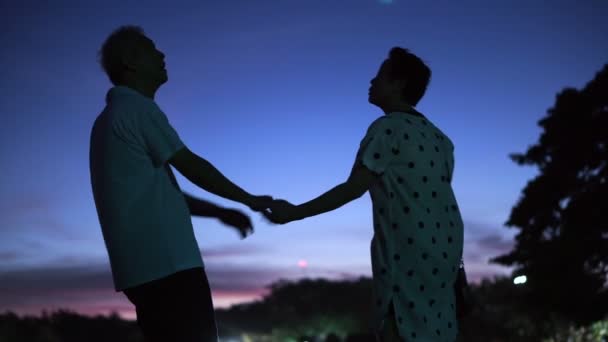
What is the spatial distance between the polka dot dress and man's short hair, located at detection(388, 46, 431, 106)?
0.32 meters

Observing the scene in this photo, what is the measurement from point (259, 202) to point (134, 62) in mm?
888

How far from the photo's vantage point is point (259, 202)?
2998 mm

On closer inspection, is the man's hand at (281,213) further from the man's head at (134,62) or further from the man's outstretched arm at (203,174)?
the man's head at (134,62)

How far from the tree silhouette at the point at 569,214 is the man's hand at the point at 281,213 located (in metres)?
16.3

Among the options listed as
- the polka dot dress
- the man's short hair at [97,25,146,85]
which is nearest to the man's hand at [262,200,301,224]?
the polka dot dress

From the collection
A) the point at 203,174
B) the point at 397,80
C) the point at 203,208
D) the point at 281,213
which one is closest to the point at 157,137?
the point at 203,174

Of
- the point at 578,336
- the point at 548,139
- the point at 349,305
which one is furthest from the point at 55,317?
the point at 548,139

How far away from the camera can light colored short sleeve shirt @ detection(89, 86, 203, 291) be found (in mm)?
2320

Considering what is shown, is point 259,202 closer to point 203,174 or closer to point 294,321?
point 203,174

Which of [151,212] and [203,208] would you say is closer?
[151,212]

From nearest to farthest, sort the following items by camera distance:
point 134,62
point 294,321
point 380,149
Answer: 1. point 134,62
2. point 380,149
3. point 294,321

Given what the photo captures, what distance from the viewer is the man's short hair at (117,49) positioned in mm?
2732

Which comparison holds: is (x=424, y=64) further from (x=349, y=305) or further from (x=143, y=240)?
(x=349, y=305)

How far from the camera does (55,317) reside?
5741 centimetres
